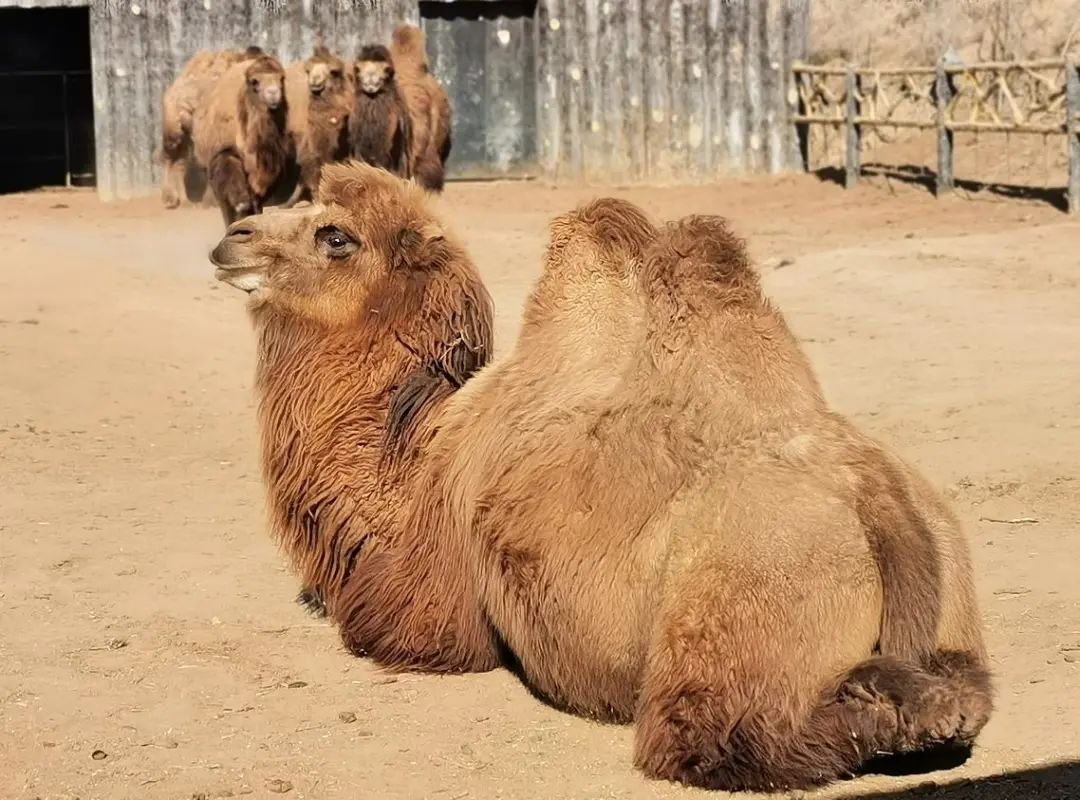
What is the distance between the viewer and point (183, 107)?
20812 mm

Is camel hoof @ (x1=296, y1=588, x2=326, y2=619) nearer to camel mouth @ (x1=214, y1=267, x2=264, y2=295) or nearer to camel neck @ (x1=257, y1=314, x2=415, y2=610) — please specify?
camel neck @ (x1=257, y1=314, x2=415, y2=610)

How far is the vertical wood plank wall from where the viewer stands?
22.5m

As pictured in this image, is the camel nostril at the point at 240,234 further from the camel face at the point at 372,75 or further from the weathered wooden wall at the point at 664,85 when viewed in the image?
the weathered wooden wall at the point at 664,85

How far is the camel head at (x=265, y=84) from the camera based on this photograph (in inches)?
692

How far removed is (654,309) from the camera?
4.90 meters

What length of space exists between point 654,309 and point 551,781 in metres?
1.35

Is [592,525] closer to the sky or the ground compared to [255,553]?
closer to the sky

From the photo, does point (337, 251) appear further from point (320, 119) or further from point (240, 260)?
point (320, 119)

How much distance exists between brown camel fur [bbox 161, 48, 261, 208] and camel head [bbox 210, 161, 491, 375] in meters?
13.9

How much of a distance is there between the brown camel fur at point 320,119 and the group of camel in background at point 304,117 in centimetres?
1

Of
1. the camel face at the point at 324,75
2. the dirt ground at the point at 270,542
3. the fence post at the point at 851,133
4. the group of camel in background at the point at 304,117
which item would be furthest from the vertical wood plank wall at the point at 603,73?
the dirt ground at the point at 270,542

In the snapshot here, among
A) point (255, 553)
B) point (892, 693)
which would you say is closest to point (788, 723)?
point (892, 693)

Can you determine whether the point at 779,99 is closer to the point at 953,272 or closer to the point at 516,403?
the point at 953,272

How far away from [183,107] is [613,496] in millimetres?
17212
